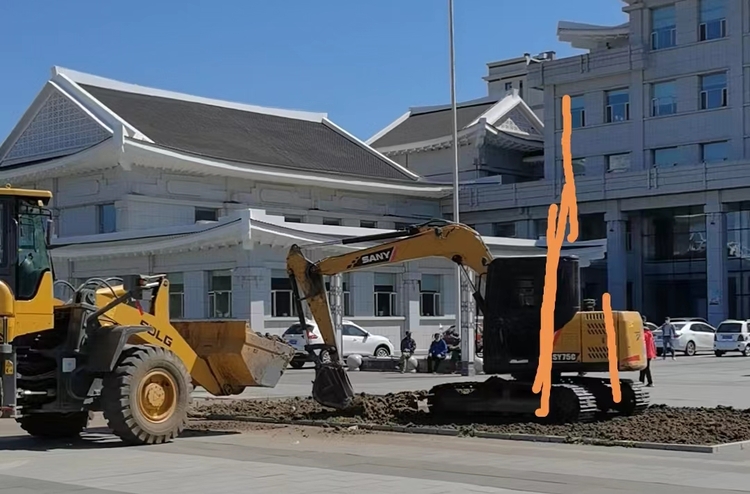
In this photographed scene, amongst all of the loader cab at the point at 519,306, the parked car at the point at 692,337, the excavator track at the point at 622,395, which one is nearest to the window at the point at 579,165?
the parked car at the point at 692,337

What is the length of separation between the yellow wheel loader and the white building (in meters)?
24.5

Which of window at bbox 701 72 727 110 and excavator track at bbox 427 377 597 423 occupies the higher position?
window at bbox 701 72 727 110

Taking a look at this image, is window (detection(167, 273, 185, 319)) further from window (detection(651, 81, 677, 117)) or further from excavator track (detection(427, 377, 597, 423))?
window (detection(651, 81, 677, 117))

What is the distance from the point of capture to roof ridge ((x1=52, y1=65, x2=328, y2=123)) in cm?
5322

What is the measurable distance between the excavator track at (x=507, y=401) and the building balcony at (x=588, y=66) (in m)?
43.2

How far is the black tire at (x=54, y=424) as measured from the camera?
17.6 metres

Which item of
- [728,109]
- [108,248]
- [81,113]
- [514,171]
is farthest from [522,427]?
[514,171]

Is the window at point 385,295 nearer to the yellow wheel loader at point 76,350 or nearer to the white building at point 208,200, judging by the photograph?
the white building at point 208,200

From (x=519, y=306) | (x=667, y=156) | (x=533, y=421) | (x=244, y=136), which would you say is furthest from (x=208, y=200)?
(x=533, y=421)

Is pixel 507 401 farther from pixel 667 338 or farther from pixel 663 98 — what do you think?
pixel 663 98

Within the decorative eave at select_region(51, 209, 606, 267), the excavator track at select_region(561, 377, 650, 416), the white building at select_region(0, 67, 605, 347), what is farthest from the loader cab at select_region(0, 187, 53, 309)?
the white building at select_region(0, 67, 605, 347)

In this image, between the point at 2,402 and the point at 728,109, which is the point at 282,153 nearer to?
the point at 728,109

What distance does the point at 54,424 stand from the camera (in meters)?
17.6

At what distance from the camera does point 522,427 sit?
58.3 feet
